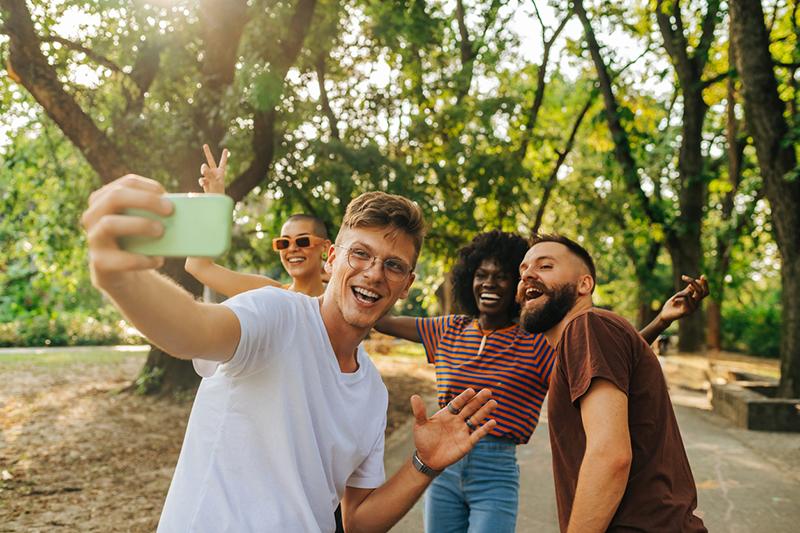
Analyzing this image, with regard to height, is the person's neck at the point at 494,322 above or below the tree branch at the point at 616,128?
below

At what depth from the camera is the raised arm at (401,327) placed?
4.01 metres

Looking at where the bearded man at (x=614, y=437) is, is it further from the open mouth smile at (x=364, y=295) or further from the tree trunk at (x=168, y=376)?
the tree trunk at (x=168, y=376)

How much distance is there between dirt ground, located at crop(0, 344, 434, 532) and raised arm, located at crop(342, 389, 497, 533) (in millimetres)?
3659

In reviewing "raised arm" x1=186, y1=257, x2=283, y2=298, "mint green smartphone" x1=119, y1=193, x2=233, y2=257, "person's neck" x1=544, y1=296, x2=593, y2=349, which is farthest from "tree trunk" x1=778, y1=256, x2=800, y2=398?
"mint green smartphone" x1=119, y1=193, x2=233, y2=257

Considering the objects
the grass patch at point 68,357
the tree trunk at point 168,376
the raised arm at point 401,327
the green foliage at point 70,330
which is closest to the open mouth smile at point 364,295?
the raised arm at point 401,327

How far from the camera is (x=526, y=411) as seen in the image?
3.37 meters

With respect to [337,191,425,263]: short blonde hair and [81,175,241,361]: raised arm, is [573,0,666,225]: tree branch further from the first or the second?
[81,175,241,361]: raised arm

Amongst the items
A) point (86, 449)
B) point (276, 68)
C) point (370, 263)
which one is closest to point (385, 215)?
point (370, 263)

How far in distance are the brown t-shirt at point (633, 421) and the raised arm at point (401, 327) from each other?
168cm

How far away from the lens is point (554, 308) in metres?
2.72

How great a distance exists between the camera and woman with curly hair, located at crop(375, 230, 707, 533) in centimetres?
326

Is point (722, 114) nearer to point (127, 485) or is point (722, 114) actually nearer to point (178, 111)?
point (178, 111)

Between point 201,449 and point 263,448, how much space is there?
A: 168 millimetres

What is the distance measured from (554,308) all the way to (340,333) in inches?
38.5
